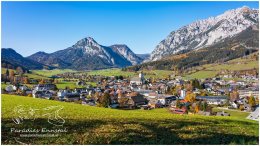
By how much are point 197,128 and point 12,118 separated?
9279 millimetres

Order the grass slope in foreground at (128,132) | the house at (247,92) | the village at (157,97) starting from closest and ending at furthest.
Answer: the grass slope in foreground at (128,132)
the village at (157,97)
the house at (247,92)

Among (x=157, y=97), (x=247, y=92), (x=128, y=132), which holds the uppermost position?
(x=247, y=92)

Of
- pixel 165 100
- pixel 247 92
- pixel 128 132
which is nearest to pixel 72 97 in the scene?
pixel 165 100

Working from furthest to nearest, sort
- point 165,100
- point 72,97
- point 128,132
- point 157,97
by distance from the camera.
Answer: point 157,97 < point 165,100 < point 72,97 < point 128,132

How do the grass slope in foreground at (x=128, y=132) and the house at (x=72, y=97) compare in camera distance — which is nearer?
the grass slope in foreground at (x=128, y=132)

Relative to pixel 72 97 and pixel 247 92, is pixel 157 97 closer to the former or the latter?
pixel 72 97

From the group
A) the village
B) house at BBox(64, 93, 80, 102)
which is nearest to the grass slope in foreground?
the village

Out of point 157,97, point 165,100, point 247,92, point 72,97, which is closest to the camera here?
point 72,97

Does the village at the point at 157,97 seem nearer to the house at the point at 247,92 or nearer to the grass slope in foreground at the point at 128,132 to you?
the house at the point at 247,92

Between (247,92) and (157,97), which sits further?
(247,92)

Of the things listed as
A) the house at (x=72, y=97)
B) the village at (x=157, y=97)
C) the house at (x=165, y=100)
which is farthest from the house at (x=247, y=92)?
the house at (x=72, y=97)

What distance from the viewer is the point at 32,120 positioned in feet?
53.8

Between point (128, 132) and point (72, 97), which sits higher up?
point (72, 97)

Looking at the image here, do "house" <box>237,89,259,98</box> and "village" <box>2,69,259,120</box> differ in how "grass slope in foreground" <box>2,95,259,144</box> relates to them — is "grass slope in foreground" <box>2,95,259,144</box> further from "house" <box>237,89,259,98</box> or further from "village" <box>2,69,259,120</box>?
"house" <box>237,89,259,98</box>
